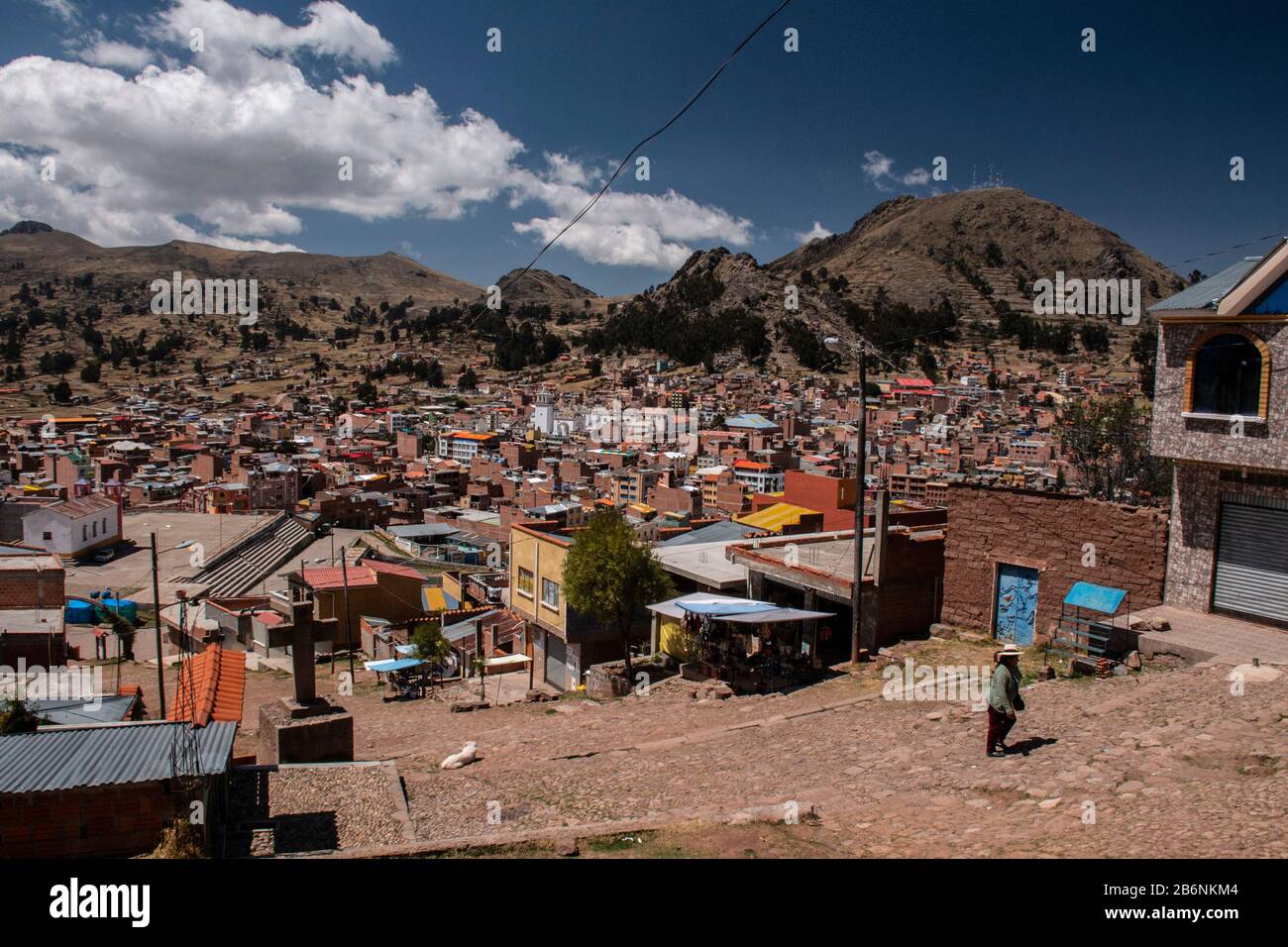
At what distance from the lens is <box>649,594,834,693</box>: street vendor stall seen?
10555 millimetres

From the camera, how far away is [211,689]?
9.29 metres

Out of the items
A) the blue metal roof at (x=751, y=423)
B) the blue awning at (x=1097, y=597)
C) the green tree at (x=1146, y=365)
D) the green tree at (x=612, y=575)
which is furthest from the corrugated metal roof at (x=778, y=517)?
the blue metal roof at (x=751, y=423)

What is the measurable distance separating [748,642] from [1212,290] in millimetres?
7017

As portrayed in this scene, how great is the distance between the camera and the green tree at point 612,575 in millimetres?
13289

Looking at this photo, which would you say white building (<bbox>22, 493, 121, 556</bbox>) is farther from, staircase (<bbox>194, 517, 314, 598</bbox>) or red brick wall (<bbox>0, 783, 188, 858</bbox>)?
red brick wall (<bbox>0, 783, 188, 858</bbox>)

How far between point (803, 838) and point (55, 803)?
15.4ft

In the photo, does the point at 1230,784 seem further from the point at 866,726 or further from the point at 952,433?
the point at 952,433

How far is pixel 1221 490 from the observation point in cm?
916

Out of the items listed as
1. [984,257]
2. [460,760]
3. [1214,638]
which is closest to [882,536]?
[1214,638]

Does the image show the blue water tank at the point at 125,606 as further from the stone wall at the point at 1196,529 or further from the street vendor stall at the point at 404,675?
the stone wall at the point at 1196,529

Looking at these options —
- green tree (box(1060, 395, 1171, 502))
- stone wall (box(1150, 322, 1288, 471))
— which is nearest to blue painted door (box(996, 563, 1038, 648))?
stone wall (box(1150, 322, 1288, 471))

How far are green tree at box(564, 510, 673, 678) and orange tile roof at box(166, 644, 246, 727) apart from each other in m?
4.78
